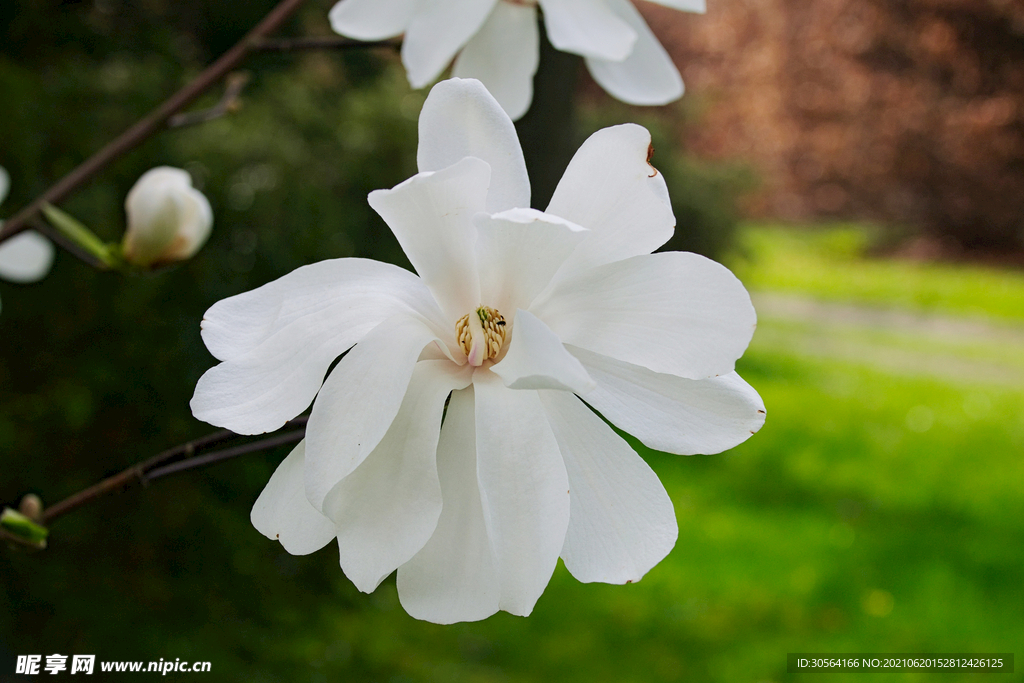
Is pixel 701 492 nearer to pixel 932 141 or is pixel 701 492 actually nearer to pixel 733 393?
pixel 733 393

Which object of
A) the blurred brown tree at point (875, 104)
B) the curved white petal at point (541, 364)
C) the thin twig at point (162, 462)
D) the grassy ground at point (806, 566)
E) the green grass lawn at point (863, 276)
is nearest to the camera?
the curved white petal at point (541, 364)

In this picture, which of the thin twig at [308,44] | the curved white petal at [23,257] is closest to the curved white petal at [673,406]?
the thin twig at [308,44]

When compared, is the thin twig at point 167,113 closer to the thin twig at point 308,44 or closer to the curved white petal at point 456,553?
the thin twig at point 308,44

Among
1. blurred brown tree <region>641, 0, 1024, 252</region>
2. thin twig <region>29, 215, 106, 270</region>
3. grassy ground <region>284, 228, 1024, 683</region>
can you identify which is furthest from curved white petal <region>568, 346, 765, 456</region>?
blurred brown tree <region>641, 0, 1024, 252</region>

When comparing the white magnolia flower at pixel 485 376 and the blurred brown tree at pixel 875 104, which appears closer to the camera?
the white magnolia flower at pixel 485 376

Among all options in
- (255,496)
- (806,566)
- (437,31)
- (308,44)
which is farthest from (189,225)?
(806,566)

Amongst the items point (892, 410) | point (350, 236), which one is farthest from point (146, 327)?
point (892, 410)

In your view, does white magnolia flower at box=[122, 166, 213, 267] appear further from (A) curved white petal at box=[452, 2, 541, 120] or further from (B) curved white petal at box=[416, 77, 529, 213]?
(B) curved white petal at box=[416, 77, 529, 213]

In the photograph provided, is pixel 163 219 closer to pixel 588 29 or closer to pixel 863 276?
pixel 588 29
